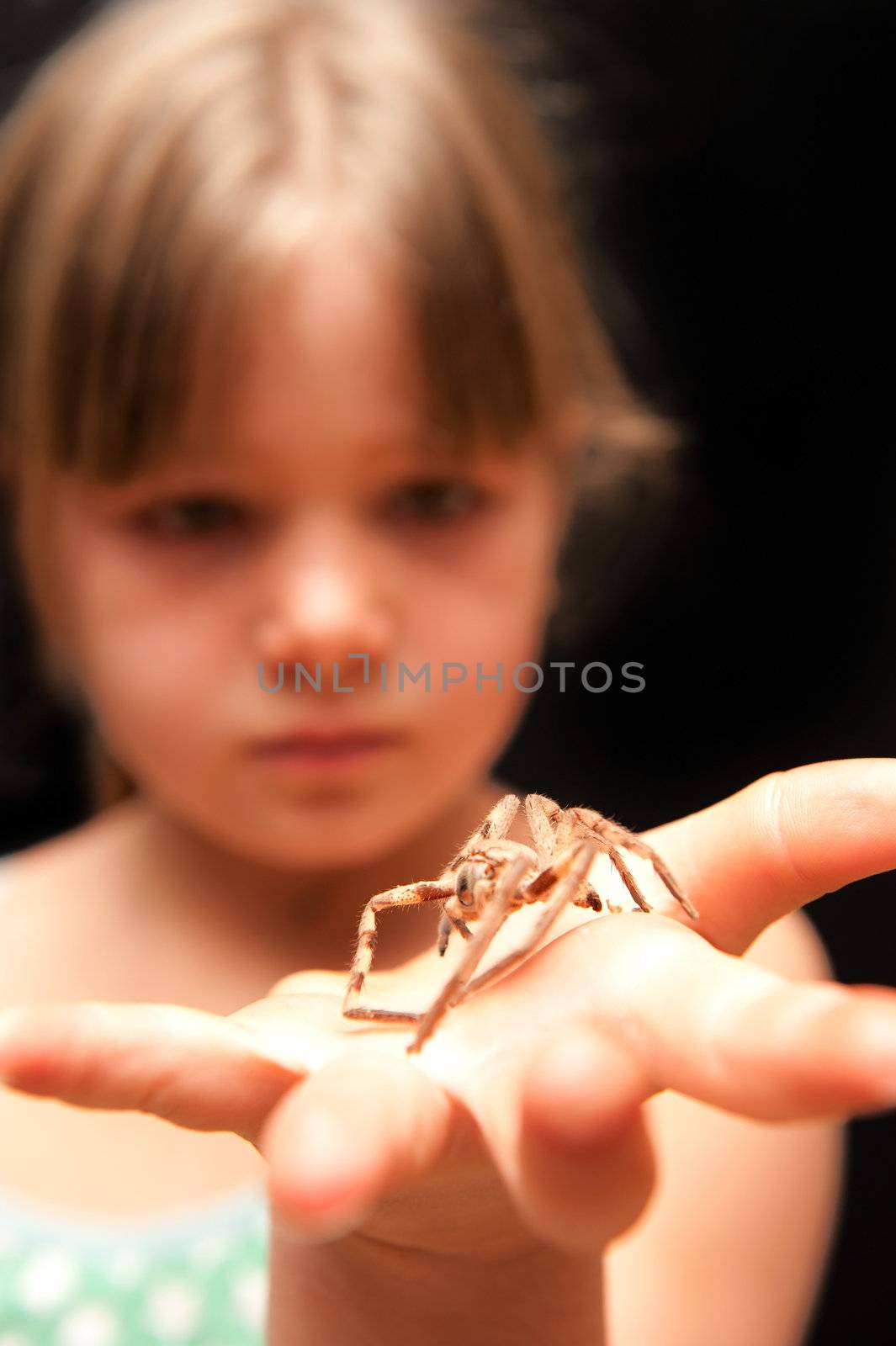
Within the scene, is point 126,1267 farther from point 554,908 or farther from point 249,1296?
point 554,908

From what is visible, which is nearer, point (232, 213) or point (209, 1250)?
point (232, 213)

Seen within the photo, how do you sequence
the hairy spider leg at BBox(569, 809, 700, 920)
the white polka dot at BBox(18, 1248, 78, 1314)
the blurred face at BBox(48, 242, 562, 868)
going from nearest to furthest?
1. the hairy spider leg at BBox(569, 809, 700, 920)
2. the blurred face at BBox(48, 242, 562, 868)
3. the white polka dot at BBox(18, 1248, 78, 1314)

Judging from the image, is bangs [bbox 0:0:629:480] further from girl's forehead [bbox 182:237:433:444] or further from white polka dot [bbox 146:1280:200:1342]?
white polka dot [bbox 146:1280:200:1342]

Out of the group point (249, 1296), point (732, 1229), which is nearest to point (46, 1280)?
point (249, 1296)

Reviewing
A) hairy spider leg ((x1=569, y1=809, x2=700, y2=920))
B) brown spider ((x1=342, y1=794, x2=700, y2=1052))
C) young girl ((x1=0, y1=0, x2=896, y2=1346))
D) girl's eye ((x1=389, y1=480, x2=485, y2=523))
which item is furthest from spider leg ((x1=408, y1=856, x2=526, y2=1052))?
girl's eye ((x1=389, y1=480, x2=485, y2=523))

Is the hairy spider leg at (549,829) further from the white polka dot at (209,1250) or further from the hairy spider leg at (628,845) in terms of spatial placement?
the white polka dot at (209,1250)
